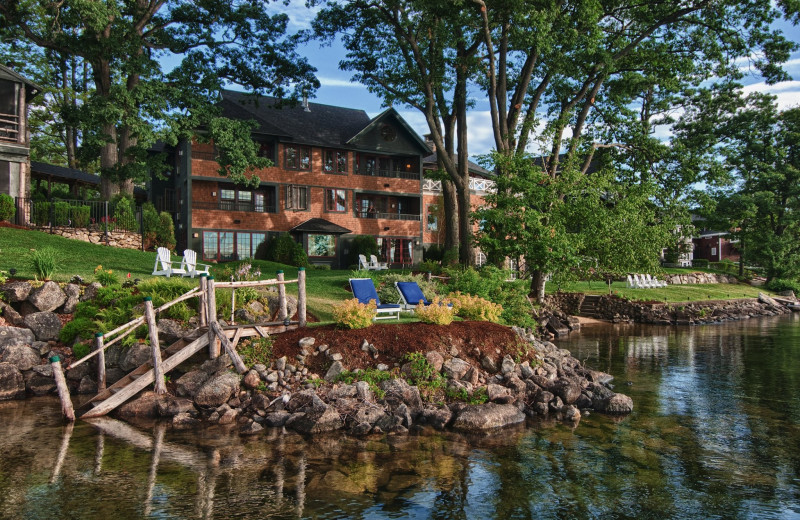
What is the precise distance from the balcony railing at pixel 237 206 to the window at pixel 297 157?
9.00 feet

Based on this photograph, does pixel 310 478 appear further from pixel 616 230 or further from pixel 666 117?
pixel 666 117

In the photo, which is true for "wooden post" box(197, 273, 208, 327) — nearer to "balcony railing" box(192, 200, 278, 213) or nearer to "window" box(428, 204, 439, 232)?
"balcony railing" box(192, 200, 278, 213)

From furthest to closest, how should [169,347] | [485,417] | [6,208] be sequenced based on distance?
1. [6,208]
2. [169,347]
3. [485,417]

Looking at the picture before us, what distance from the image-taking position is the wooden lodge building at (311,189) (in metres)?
34.6

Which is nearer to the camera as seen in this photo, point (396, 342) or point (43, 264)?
point (396, 342)

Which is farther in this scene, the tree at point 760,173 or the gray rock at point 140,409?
the tree at point 760,173

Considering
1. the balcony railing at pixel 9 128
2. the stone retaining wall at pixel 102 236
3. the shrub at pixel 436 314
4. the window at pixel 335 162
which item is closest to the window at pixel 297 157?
the window at pixel 335 162

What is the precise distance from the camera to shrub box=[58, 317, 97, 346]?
1484 cm

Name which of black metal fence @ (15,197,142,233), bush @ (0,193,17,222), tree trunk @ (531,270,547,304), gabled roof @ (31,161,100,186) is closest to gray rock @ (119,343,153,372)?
black metal fence @ (15,197,142,233)

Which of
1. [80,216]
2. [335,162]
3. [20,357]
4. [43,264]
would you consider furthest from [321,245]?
[20,357]

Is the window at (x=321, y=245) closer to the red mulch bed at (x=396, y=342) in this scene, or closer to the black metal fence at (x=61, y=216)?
the black metal fence at (x=61, y=216)

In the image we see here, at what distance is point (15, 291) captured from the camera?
15445mm

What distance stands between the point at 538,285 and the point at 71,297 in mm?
17630

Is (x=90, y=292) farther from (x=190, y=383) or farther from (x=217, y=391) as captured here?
(x=217, y=391)
